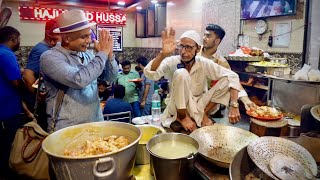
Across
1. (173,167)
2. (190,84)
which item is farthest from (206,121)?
(173,167)

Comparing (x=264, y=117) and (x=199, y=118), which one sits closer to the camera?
(x=264, y=117)

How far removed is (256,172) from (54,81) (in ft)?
5.45

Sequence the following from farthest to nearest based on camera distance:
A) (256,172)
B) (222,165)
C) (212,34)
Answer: (212,34) → (222,165) → (256,172)

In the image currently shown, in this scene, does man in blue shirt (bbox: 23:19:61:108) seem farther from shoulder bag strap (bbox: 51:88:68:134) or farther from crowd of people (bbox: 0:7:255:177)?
shoulder bag strap (bbox: 51:88:68:134)

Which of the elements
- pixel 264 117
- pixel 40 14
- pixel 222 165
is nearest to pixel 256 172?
pixel 222 165

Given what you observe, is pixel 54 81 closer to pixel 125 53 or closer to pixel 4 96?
pixel 4 96

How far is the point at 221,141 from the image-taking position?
7.06 feet

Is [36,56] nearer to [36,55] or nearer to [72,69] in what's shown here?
[36,55]

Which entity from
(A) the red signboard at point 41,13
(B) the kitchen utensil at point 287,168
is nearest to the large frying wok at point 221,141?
(B) the kitchen utensil at point 287,168

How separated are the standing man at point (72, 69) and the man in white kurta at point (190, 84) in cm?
93

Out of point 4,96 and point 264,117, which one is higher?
point 4,96

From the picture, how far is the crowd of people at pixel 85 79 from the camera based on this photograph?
188cm

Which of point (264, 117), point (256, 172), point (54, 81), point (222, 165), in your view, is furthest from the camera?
point (264, 117)

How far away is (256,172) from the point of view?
63.6 inches
